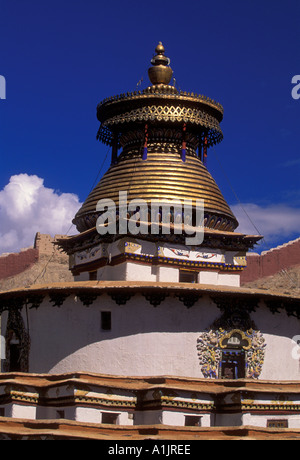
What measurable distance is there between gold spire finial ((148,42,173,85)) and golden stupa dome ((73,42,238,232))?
11.4 inches

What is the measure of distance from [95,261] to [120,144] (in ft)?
17.7

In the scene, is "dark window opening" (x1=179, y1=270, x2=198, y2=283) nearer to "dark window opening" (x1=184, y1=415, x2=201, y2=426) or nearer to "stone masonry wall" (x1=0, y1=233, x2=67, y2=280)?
"dark window opening" (x1=184, y1=415, x2=201, y2=426)

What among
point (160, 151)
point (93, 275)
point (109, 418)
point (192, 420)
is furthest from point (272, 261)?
point (109, 418)

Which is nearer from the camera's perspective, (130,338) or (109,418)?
(109,418)

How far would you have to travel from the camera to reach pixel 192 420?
20.1 m

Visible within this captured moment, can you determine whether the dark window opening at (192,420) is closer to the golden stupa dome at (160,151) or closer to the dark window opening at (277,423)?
the dark window opening at (277,423)

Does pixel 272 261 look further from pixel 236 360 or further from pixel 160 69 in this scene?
pixel 236 360

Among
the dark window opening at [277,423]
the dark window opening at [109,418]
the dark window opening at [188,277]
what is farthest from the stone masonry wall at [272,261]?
the dark window opening at [109,418]

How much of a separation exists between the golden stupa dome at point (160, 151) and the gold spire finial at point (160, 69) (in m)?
0.29

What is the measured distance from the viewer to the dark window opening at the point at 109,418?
19722mm

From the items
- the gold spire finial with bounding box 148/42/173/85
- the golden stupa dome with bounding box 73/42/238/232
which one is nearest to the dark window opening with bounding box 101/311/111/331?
the golden stupa dome with bounding box 73/42/238/232

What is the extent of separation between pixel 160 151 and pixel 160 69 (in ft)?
11.3

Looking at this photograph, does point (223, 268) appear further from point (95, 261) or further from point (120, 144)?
point (120, 144)

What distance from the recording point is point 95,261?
976 inches
